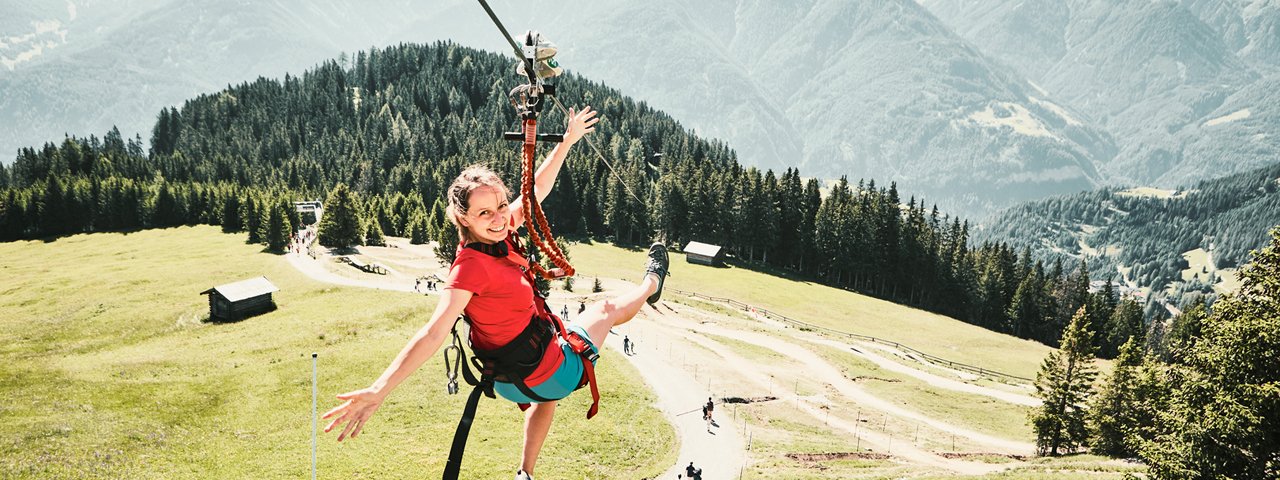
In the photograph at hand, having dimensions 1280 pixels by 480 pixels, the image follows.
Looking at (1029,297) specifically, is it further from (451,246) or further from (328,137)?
(328,137)

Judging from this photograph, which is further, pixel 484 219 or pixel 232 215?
pixel 232 215

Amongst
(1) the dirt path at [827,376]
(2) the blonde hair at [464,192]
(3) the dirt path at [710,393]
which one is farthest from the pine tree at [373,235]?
(2) the blonde hair at [464,192]

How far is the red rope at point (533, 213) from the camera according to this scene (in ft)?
20.5

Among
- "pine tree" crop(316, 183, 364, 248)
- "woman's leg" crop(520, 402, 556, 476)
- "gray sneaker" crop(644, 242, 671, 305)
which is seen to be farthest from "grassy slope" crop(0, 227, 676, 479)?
"woman's leg" crop(520, 402, 556, 476)

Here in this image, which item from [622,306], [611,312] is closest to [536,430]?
[611,312]

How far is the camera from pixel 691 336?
5403 cm

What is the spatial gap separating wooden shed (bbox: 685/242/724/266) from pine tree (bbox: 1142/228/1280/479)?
7828 centimetres

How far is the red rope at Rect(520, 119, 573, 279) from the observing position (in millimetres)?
6262

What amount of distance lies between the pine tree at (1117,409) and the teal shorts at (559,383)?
121ft

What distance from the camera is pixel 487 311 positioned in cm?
558

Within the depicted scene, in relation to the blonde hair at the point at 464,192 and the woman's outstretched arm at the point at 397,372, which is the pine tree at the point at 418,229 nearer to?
the blonde hair at the point at 464,192

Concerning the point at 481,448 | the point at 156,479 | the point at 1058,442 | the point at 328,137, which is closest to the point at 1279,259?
the point at 1058,442

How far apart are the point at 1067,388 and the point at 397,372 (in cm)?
4047

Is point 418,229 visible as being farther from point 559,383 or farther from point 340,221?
point 559,383
